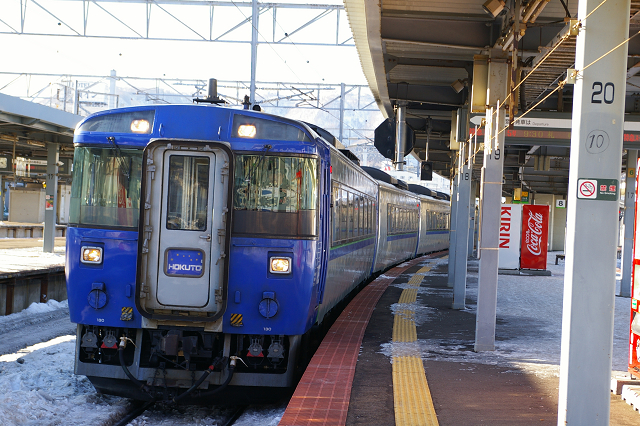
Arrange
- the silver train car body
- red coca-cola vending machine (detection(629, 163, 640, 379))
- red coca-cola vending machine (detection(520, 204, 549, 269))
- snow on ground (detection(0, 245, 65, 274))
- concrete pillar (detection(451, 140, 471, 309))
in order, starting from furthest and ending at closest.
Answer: red coca-cola vending machine (detection(520, 204, 549, 269)), snow on ground (detection(0, 245, 65, 274)), concrete pillar (detection(451, 140, 471, 309)), the silver train car body, red coca-cola vending machine (detection(629, 163, 640, 379))

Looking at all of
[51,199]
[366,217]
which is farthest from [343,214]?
[51,199]

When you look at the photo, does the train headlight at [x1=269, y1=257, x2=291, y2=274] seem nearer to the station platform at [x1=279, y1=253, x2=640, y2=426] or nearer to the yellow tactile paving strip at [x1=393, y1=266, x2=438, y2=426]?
the station platform at [x1=279, y1=253, x2=640, y2=426]

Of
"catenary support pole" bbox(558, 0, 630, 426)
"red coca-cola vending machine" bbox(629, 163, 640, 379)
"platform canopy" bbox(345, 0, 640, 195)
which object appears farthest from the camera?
"platform canopy" bbox(345, 0, 640, 195)

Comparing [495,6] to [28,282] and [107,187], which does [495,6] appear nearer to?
[107,187]

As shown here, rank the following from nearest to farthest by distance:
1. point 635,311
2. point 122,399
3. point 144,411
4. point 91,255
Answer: point 635,311 → point 91,255 → point 144,411 → point 122,399

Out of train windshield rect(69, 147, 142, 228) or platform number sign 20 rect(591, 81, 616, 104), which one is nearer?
platform number sign 20 rect(591, 81, 616, 104)

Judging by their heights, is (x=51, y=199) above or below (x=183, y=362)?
above

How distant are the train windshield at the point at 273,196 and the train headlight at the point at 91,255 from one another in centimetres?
136

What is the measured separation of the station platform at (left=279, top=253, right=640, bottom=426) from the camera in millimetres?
5562

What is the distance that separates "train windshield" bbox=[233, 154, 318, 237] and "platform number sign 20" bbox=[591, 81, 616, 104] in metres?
2.98

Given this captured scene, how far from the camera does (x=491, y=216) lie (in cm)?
873

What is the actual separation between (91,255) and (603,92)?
4.81m

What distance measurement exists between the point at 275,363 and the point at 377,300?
6881mm

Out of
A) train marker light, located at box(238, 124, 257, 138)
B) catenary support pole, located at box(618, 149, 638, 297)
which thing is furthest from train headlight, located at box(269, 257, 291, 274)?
catenary support pole, located at box(618, 149, 638, 297)
